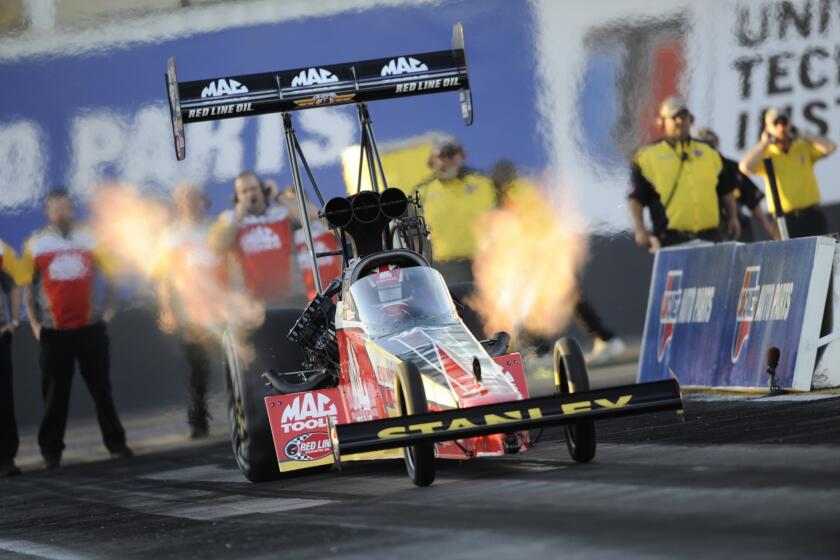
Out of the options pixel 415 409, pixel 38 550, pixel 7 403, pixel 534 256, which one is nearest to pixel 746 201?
pixel 534 256

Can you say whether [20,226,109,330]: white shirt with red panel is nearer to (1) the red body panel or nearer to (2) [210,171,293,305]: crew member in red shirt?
(2) [210,171,293,305]: crew member in red shirt

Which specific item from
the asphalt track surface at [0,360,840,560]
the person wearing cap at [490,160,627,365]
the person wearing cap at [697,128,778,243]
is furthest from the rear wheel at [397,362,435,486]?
the person wearing cap at [697,128,778,243]

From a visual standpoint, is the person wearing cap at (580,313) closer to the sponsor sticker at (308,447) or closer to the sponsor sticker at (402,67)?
the sponsor sticker at (402,67)

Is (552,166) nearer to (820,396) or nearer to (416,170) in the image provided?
(416,170)

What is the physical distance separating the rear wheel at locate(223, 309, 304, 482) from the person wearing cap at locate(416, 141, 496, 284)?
553cm

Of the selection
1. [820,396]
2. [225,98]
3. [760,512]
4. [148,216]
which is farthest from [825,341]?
[148,216]

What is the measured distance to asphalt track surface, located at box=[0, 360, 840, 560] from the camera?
18.5 feet

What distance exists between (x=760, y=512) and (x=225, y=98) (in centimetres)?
550

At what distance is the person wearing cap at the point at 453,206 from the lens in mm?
16344

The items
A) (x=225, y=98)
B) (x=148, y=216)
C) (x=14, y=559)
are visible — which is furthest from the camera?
(x=148, y=216)

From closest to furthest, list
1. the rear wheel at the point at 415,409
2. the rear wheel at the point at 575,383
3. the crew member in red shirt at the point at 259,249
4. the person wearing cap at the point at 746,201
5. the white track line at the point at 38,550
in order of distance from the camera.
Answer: the white track line at the point at 38,550, the rear wheel at the point at 415,409, the rear wheel at the point at 575,383, the crew member in red shirt at the point at 259,249, the person wearing cap at the point at 746,201

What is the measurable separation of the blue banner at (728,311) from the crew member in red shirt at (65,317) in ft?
18.2

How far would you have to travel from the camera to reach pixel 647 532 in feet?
18.6

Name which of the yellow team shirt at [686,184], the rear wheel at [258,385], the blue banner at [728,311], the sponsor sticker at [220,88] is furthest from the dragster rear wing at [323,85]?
the yellow team shirt at [686,184]
